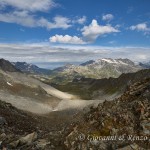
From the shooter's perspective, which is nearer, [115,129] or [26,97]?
[115,129]

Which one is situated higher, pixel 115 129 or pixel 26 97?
pixel 115 129

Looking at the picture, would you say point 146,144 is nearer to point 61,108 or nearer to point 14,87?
point 61,108

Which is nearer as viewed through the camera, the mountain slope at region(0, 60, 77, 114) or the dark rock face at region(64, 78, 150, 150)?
the dark rock face at region(64, 78, 150, 150)

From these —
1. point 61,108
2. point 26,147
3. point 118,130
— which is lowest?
point 61,108

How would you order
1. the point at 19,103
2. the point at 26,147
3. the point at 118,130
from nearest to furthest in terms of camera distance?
1. the point at 118,130
2. the point at 26,147
3. the point at 19,103

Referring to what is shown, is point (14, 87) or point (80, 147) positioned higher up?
point (80, 147)

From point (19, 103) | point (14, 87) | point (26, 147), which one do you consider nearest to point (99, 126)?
point (26, 147)

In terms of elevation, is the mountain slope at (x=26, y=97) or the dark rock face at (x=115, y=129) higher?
the dark rock face at (x=115, y=129)

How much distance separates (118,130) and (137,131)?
1.40 m

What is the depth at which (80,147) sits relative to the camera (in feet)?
73.2

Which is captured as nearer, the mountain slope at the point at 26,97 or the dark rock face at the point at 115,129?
the dark rock face at the point at 115,129

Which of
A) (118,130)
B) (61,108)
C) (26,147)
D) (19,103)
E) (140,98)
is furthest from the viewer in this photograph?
(61,108)

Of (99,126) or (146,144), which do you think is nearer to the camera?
(146,144)

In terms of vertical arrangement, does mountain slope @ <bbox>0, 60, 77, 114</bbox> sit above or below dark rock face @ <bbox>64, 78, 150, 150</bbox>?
below
